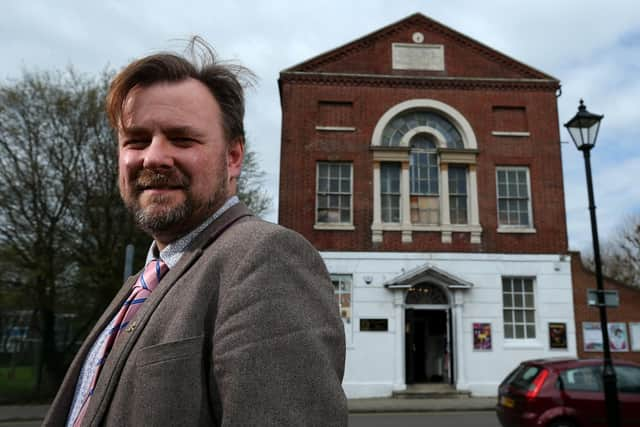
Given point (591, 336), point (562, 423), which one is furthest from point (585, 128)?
point (591, 336)

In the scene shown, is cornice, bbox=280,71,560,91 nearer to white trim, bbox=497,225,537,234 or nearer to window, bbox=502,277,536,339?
white trim, bbox=497,225,537,234

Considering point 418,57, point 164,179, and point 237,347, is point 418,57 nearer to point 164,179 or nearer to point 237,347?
point 164,179

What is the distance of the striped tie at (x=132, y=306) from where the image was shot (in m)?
1.26

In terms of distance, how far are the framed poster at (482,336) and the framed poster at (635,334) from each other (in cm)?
472

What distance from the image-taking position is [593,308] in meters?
15.6

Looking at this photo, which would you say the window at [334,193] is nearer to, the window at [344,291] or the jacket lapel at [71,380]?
the window at [344,291]

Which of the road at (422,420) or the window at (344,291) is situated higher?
the window at (344,291)

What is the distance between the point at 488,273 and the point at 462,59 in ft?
25.6

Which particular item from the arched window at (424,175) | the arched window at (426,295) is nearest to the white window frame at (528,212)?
the arched window at (424,175)

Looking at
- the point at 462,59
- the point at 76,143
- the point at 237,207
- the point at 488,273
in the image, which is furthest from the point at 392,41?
the point at 237,207

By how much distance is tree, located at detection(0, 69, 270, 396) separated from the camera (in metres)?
13.3

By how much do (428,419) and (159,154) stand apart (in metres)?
11.8

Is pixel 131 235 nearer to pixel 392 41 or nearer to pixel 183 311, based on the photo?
pixel 392 41

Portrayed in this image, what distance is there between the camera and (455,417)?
1170 cm
